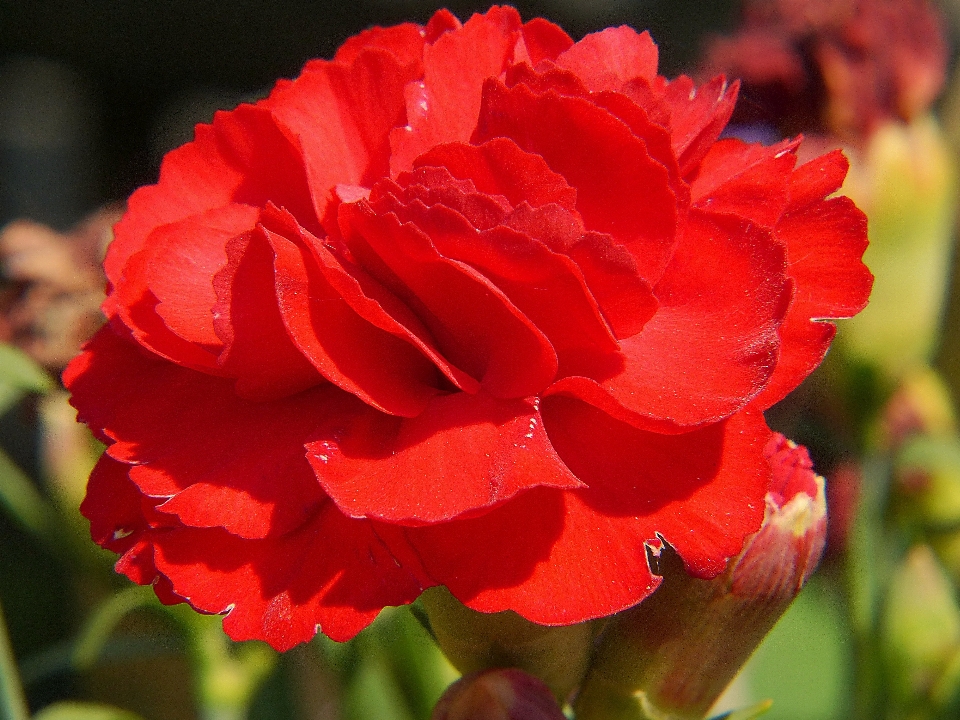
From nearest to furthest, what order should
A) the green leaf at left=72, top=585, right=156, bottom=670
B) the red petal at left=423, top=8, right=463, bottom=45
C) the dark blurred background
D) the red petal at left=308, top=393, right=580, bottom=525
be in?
the red petal at left=308, top=393, right=580, bottom=525, the red petal at left=423, top=8, right=463, bottom=45, the green leaf at left=72, top=585, right=156, bottom=670, the dark blurred background

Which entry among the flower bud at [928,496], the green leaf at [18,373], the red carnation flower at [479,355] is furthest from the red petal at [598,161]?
the flower bud at [928,496]

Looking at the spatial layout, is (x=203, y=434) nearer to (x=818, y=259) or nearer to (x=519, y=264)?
(x=519, y=264)

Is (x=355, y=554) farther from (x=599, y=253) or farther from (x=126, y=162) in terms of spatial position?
(x=126, y=162)

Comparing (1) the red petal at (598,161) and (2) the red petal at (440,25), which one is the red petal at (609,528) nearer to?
(1) the red petal at (598,161)

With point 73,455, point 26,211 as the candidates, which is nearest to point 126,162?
point 26,211

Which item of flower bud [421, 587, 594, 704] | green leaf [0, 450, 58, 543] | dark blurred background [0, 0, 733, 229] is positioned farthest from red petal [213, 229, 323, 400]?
dark blurred background [0, 0, 733, 229]

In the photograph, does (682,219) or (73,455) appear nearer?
(682,219)

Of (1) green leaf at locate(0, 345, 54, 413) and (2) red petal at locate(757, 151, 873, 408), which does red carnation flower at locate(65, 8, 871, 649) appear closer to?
(2) red petal at locate(757, 151, 873, 408)
